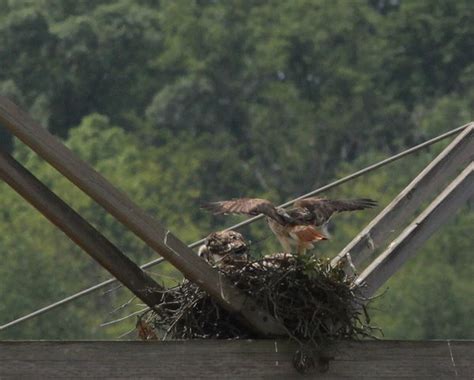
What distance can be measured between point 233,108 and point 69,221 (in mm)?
45098

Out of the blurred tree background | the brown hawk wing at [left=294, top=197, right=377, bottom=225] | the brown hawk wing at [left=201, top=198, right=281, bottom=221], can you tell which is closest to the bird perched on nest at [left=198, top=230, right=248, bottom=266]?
the brown hawk wing at [left=201, top=198, right=281, bottom=221]

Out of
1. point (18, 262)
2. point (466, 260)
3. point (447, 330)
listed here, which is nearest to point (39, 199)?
point (447, 330)

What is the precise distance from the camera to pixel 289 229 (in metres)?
8.23

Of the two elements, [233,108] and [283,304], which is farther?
[233,108]

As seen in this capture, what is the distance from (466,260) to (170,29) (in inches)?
749

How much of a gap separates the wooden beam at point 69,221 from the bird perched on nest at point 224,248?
68 cm

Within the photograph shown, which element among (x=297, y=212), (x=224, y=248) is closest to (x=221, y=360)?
(x=224, y=248)

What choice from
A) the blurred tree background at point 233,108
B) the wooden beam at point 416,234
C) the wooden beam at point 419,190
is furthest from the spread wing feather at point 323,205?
the blurred tree background at point 233,108

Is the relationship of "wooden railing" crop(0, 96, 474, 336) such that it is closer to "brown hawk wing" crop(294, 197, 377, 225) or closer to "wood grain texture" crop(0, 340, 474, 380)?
"wood grain texture" crop(0, 340, 474, 380)

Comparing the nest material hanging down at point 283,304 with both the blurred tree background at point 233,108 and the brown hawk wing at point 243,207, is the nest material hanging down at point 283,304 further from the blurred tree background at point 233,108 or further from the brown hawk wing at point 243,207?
the blurred tree background at point 233,108

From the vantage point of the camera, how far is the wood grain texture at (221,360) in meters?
5.88

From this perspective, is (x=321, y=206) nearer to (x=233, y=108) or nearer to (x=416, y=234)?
(x=416, y=234)

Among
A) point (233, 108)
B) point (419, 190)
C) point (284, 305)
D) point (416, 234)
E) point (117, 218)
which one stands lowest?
point (284, 305)

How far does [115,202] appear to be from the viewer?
19.9ft
